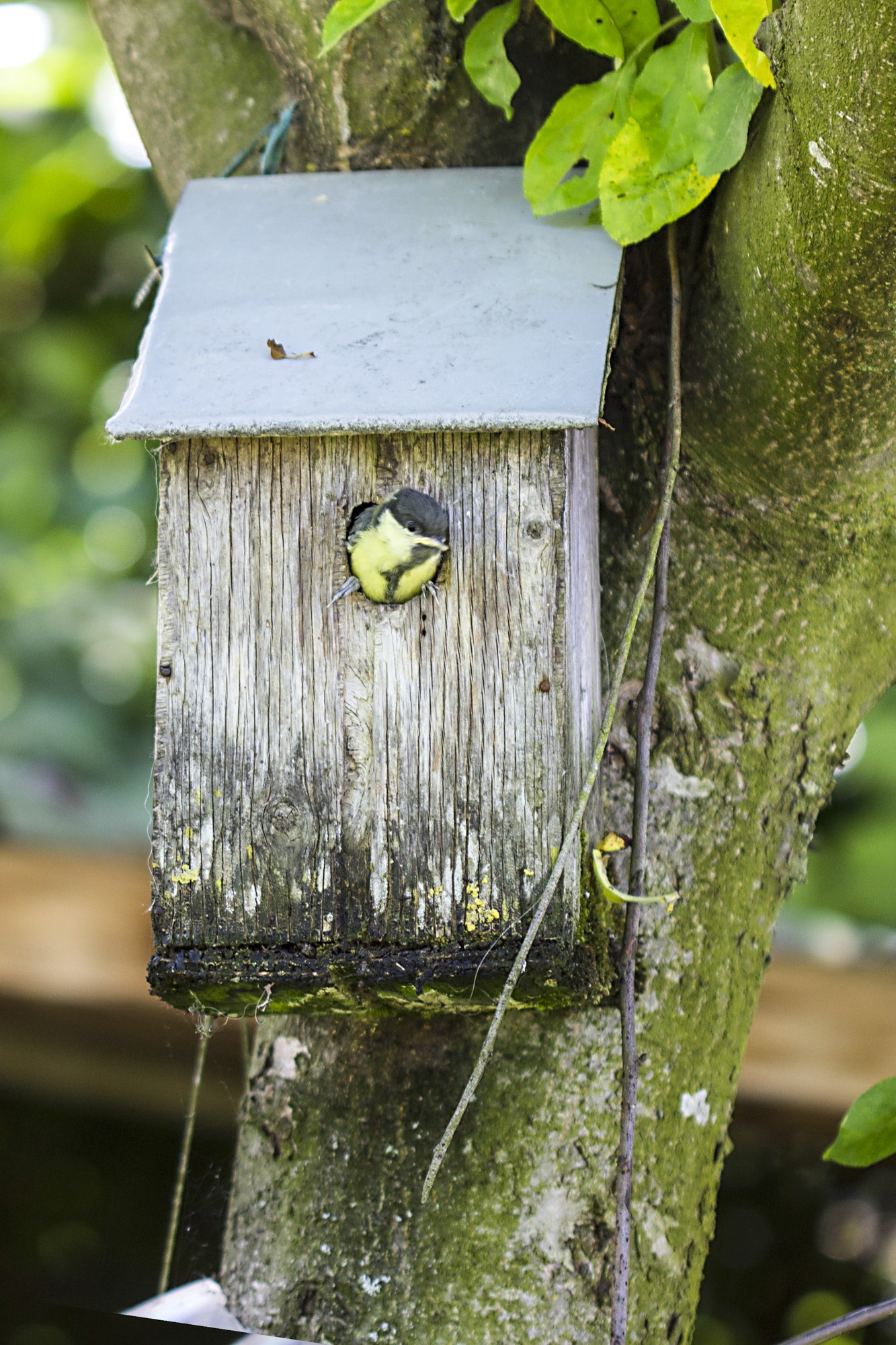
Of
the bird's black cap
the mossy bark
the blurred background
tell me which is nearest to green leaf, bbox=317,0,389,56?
the mossy bark

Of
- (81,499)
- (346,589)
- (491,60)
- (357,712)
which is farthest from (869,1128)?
(81,499)

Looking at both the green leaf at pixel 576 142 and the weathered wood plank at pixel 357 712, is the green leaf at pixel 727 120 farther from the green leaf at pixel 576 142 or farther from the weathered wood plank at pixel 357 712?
the weathered wood plank at pixel 357 712

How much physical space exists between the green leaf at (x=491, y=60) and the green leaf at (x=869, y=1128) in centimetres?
117

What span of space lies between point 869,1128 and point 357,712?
0.68 metres

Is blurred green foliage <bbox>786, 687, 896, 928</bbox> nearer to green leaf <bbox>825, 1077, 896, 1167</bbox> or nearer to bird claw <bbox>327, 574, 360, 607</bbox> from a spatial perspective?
green leaf <bbox>825, 1077, 896, 1167</bbox>

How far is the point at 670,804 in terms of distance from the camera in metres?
1.46

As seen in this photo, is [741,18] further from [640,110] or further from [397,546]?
[397,546]

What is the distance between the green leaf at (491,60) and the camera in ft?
4.61

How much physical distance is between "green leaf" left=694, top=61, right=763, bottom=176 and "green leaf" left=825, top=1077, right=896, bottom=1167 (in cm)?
93

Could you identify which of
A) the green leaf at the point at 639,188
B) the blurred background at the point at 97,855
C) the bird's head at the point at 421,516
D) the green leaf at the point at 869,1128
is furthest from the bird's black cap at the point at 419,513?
the blurred background at the point at 97,855

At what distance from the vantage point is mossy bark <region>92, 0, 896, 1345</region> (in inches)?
52.0

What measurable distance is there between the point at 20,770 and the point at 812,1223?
2723mm

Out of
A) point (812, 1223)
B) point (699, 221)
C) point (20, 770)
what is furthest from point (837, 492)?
point (812, 1223)

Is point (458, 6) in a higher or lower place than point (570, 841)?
higher
